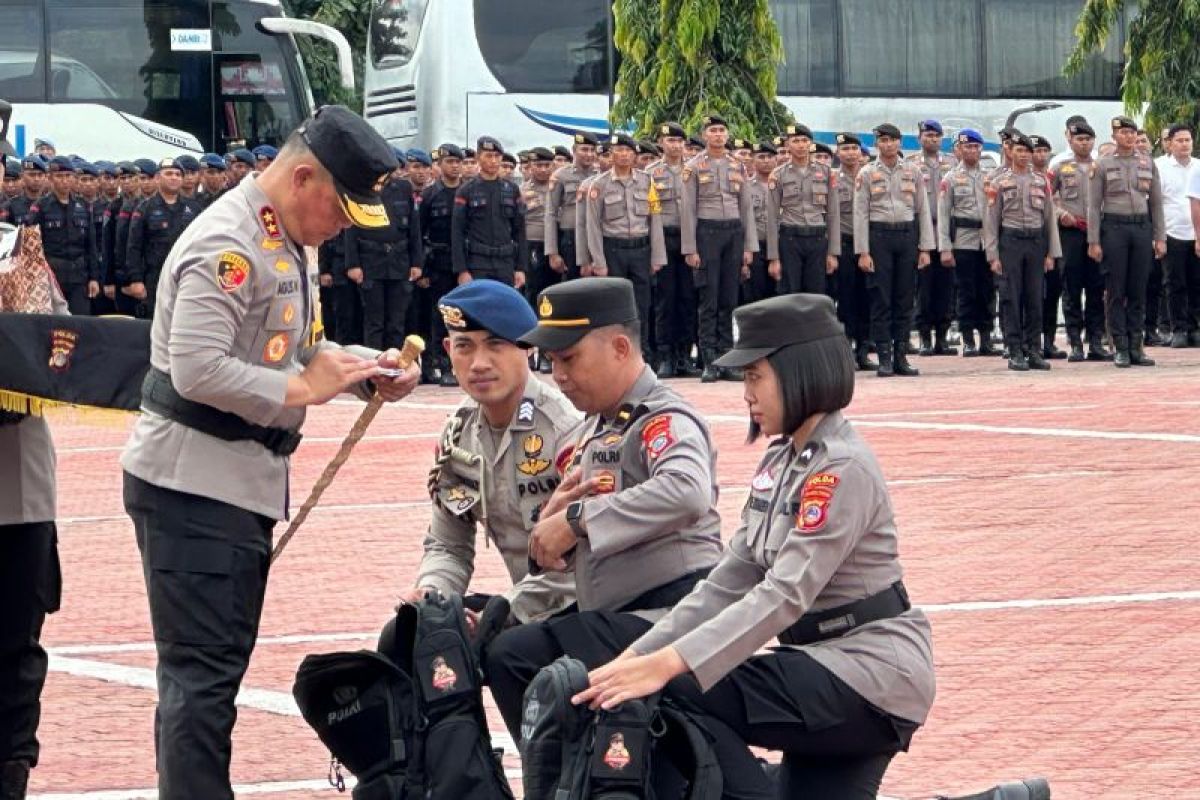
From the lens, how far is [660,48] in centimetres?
2945

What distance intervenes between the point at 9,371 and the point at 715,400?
13299 mm

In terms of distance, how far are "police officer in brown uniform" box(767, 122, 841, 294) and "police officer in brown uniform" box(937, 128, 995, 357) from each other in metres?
1.41

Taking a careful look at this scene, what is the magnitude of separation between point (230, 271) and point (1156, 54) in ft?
81.5

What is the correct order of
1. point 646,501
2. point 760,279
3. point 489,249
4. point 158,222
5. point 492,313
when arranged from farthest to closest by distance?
point 158,222
point 760,279
point 489,249
point 492,313
point 646,501

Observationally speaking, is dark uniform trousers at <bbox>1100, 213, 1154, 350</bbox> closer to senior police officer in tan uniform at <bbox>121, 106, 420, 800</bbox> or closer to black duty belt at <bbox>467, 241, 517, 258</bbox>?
black duty belt at <bbox>467, 241, 517, 258</bbox>

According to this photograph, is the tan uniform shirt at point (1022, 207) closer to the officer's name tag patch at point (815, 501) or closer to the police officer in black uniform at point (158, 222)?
the police officer in black uniform at point (158, 222)

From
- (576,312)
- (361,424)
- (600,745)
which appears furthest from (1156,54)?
(600,745)

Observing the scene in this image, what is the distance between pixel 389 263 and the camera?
76.3 feet

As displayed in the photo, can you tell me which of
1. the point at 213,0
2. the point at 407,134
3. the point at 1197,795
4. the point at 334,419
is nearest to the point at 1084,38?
the point at 407,134

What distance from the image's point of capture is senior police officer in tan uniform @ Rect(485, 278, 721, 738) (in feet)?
19.3

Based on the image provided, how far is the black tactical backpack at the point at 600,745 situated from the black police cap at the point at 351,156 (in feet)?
4.50

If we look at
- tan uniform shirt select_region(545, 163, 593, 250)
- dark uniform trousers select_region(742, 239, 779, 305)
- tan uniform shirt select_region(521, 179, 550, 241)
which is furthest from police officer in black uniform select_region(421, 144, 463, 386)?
dark uniform trousers select_region(742, 239, 779, 305)

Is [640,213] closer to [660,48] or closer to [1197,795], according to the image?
[660,48]

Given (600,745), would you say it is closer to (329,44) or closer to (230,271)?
(230,271)
